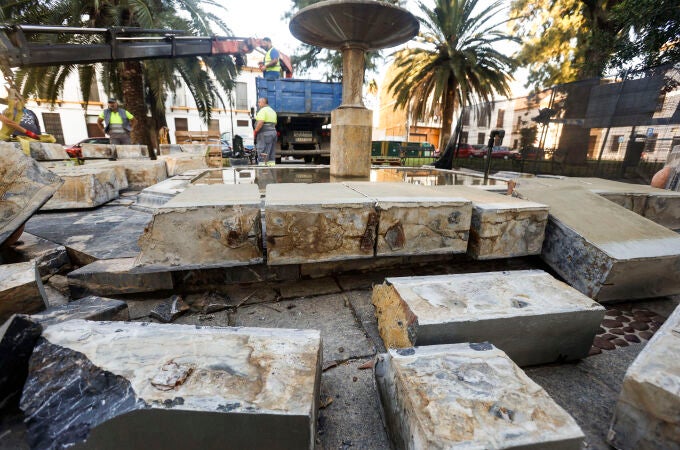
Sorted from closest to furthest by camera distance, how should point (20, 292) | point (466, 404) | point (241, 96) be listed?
point (466, 404)
point (20, 292)
point (241, 96)

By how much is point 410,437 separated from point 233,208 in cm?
144

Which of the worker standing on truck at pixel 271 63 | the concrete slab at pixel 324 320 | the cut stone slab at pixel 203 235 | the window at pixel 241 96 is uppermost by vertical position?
the window at pixel 241 96

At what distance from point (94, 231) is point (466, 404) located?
3337mm

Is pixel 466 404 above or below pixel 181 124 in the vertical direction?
below

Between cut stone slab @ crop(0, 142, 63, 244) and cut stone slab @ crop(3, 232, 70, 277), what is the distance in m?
0.21

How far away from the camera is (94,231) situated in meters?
2.86

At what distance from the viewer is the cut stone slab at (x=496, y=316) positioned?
130 cm

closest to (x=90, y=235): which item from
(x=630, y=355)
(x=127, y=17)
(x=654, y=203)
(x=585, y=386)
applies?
(x=585, y=386)

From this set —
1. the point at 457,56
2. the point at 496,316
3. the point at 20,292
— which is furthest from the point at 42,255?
the point at 457,56

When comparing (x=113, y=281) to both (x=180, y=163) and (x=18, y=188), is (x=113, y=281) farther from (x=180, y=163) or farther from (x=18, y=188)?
(x=180, y=163)

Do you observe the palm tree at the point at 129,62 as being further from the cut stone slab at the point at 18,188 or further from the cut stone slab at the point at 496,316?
the cut stone slab at the point at 496,316

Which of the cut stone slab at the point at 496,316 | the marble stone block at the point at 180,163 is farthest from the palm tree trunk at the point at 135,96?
the cut stone slab at the point at 496,316

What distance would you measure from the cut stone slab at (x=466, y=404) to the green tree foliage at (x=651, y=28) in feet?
30.9

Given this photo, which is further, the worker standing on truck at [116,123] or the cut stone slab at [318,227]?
the worker standing on truck at [116,123]
